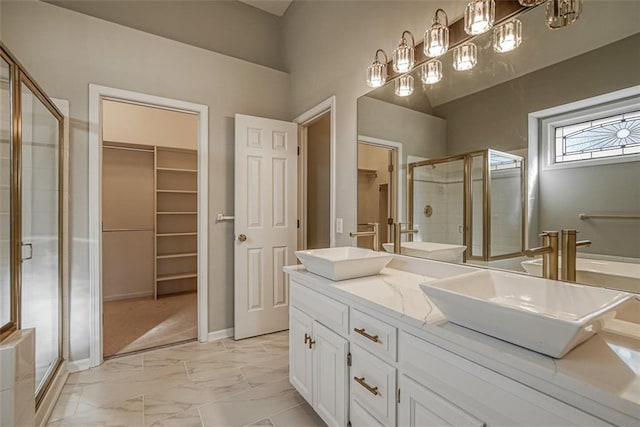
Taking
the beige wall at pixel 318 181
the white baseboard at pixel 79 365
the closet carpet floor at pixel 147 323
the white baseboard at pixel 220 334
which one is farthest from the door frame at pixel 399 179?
the white baseboard at pixel 79 365

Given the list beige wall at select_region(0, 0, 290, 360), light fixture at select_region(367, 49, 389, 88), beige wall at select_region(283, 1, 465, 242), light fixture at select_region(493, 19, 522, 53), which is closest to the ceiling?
beige wall at select_region(283, 1, 465, 242)

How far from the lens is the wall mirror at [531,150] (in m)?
1.03

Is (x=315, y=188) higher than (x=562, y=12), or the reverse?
(x=562, y=12)

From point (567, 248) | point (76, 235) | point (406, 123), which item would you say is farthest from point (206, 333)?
point (567, 248)

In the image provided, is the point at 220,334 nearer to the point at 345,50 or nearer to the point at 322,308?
the point at 322,308

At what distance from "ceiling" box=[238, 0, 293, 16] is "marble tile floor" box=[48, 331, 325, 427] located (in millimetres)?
3442

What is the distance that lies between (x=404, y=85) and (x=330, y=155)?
0.91 m

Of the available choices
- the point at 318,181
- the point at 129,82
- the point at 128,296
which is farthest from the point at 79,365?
the point at 318,181

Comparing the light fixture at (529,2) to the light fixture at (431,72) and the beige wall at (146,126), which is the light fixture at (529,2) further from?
the beige wall at (146,126)

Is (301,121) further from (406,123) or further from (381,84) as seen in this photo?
(406,123)

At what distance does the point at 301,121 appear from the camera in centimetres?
300

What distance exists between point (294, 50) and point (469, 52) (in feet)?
6.87

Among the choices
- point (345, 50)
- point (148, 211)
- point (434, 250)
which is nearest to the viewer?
point (434, 250)

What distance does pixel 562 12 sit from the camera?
116 cm
